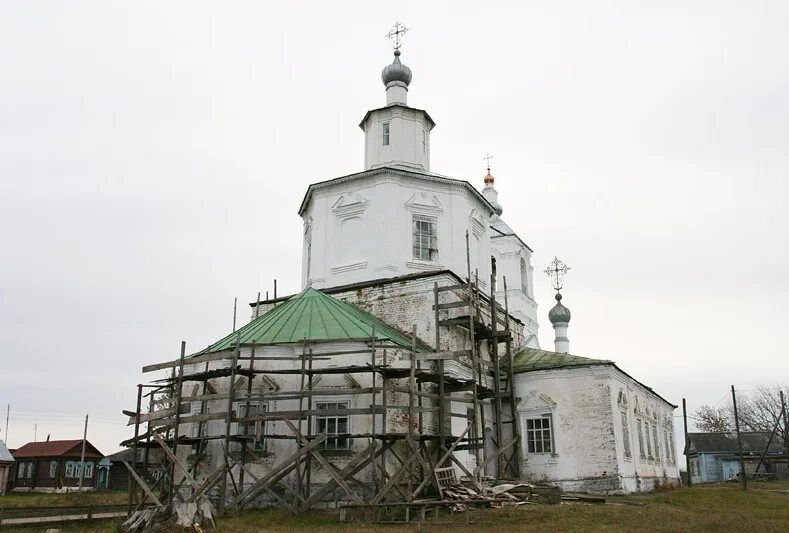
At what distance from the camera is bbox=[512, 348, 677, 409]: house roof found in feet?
63.6

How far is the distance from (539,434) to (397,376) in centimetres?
649

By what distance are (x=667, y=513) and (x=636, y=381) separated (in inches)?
356

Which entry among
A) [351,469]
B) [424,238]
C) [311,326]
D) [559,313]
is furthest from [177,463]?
[559,313]

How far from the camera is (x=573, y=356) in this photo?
20.3 meters

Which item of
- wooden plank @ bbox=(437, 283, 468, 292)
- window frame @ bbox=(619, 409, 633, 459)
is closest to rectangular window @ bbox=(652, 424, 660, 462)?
window frame @ bbox=(619, 409, 633, 459)

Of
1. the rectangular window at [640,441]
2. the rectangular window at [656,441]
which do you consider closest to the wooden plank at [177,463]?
the rectangular window at [640,441]

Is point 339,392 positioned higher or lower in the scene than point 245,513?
higher

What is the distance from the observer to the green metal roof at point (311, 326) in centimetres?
1603

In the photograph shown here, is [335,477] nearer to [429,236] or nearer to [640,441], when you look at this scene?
[429,236]

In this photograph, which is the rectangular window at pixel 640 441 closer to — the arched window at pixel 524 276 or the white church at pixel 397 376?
the white church at pixel 397 376

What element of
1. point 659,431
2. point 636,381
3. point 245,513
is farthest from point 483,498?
point 659,431

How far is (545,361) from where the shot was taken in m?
20.3

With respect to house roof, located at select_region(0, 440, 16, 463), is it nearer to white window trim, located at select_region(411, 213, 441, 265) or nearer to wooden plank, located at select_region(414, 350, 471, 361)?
white window trim, located at select_region(411, 213, 441, 265)

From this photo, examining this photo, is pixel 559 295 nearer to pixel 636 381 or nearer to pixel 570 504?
pixel 636 381
